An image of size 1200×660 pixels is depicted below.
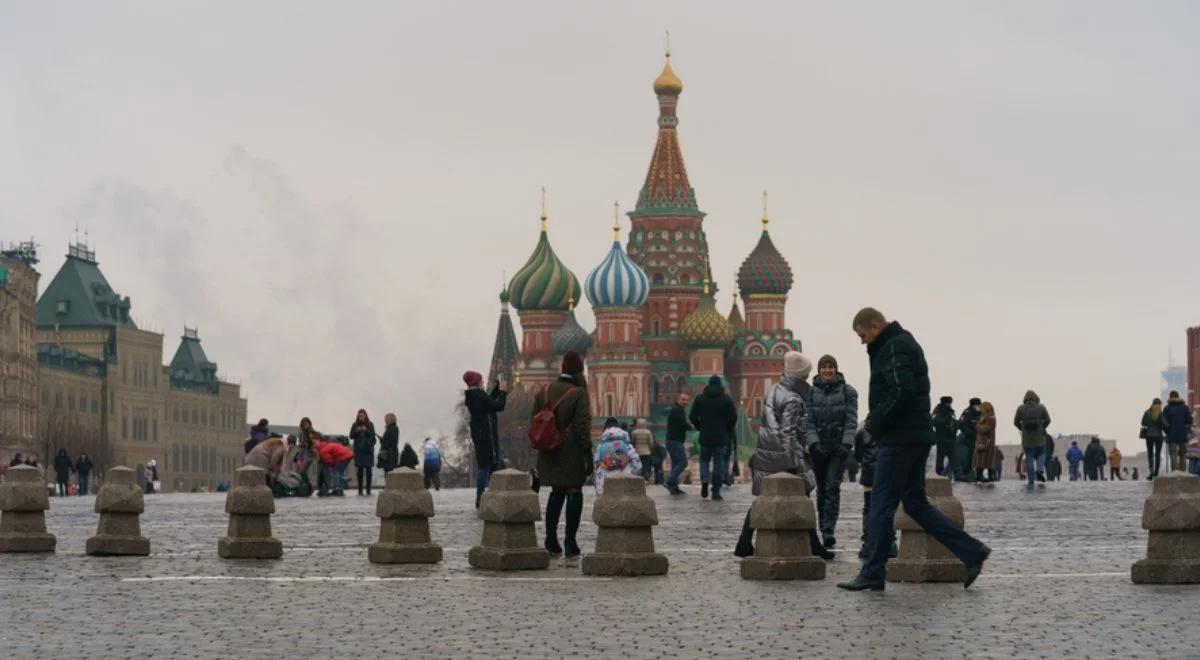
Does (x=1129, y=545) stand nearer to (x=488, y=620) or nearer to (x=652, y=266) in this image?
(x=488, y=620)

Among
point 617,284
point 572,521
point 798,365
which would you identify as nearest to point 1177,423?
point 798,365

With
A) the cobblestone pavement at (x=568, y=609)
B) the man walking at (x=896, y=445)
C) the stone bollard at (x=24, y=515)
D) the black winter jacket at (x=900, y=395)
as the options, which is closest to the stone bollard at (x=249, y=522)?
the cobblestone pavement at (x=568, y=609)

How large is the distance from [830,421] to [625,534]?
2.32 m

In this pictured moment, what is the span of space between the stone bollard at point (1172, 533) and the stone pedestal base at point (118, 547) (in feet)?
27.9

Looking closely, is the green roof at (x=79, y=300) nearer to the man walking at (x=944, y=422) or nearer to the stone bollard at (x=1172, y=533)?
the man walking at (x=944, y=422)

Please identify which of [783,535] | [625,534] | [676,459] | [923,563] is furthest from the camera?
[676,459]

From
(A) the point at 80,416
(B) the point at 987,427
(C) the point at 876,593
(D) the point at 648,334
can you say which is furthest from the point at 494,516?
(D) the point at 648,334

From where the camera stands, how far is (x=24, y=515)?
22781 millimetres

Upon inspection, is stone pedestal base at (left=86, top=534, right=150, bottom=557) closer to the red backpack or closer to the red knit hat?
the red backpack

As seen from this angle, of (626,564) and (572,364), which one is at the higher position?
(572,364)

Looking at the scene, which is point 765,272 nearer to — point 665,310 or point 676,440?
point 665,310

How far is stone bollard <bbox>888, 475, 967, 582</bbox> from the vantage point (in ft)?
57.8

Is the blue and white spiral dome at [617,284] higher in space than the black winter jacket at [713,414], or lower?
higher

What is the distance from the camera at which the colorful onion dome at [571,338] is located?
180500 mm
